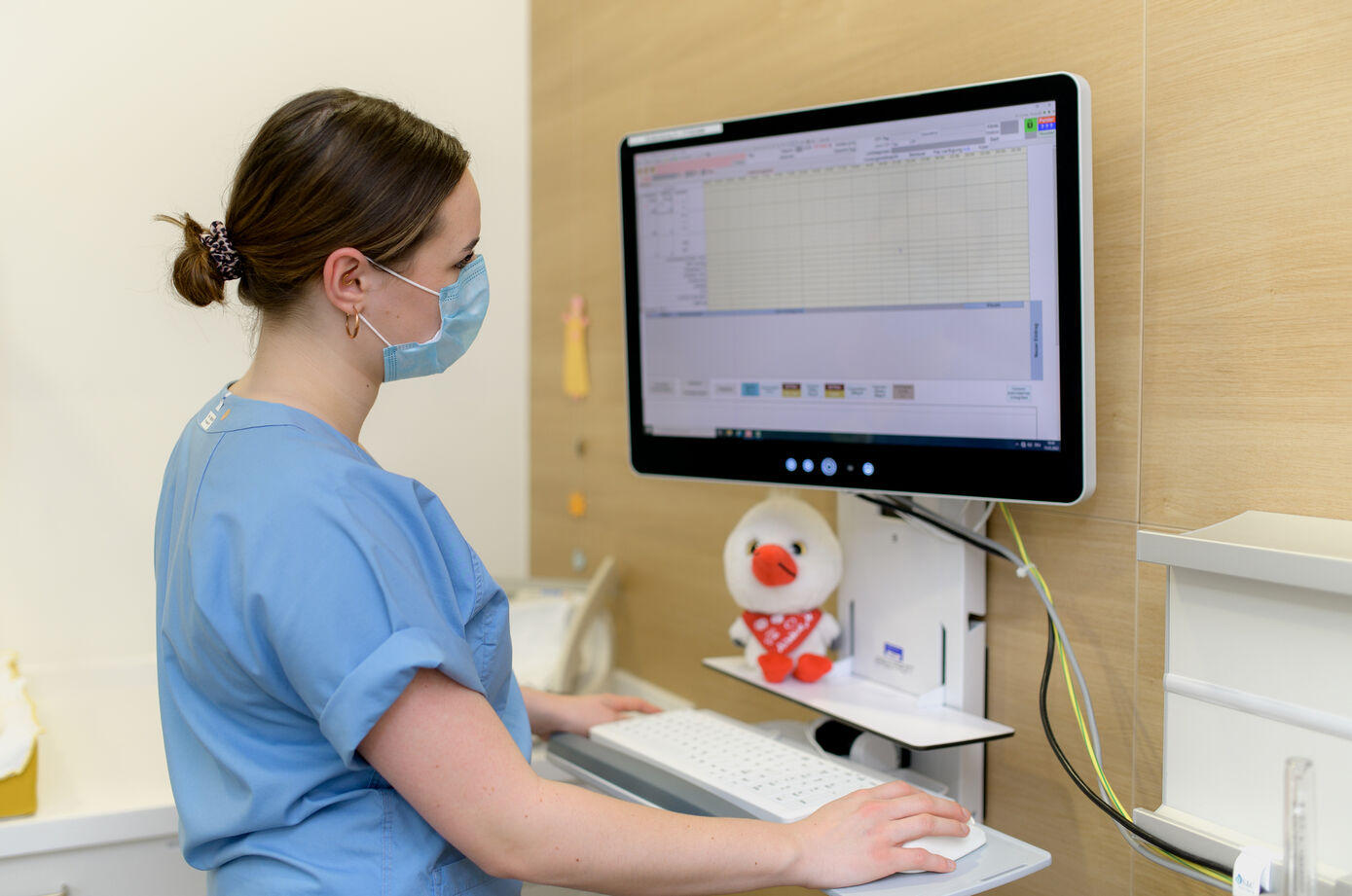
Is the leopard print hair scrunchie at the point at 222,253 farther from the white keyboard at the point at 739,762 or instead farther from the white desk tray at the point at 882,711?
the white desk tray at the point at 882,711

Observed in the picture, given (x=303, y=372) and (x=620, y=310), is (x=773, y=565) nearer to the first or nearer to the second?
(x=303, y=372)

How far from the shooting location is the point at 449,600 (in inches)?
33.7

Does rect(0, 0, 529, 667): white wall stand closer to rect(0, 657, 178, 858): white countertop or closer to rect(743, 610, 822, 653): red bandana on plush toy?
rect(0, 657, 178, 858): white countertop

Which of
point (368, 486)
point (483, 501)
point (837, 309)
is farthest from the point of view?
point (483, 501)

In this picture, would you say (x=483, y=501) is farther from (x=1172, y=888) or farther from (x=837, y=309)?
(x=1172, y=888)

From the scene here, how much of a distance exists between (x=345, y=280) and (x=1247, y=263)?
815 mm

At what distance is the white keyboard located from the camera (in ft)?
3.21

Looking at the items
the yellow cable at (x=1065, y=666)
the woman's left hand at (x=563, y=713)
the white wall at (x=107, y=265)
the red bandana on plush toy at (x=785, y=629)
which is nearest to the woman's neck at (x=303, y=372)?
the woman's left hand at (x=563, y=713)

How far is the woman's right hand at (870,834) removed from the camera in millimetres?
833

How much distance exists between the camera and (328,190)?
85 cm

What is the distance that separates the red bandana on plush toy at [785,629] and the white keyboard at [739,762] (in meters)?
0.10

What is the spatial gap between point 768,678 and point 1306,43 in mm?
844

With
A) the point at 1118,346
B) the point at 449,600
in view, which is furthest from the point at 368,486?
the point at 1118,346

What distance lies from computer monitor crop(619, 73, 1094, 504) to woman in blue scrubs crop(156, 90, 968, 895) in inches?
15.2
